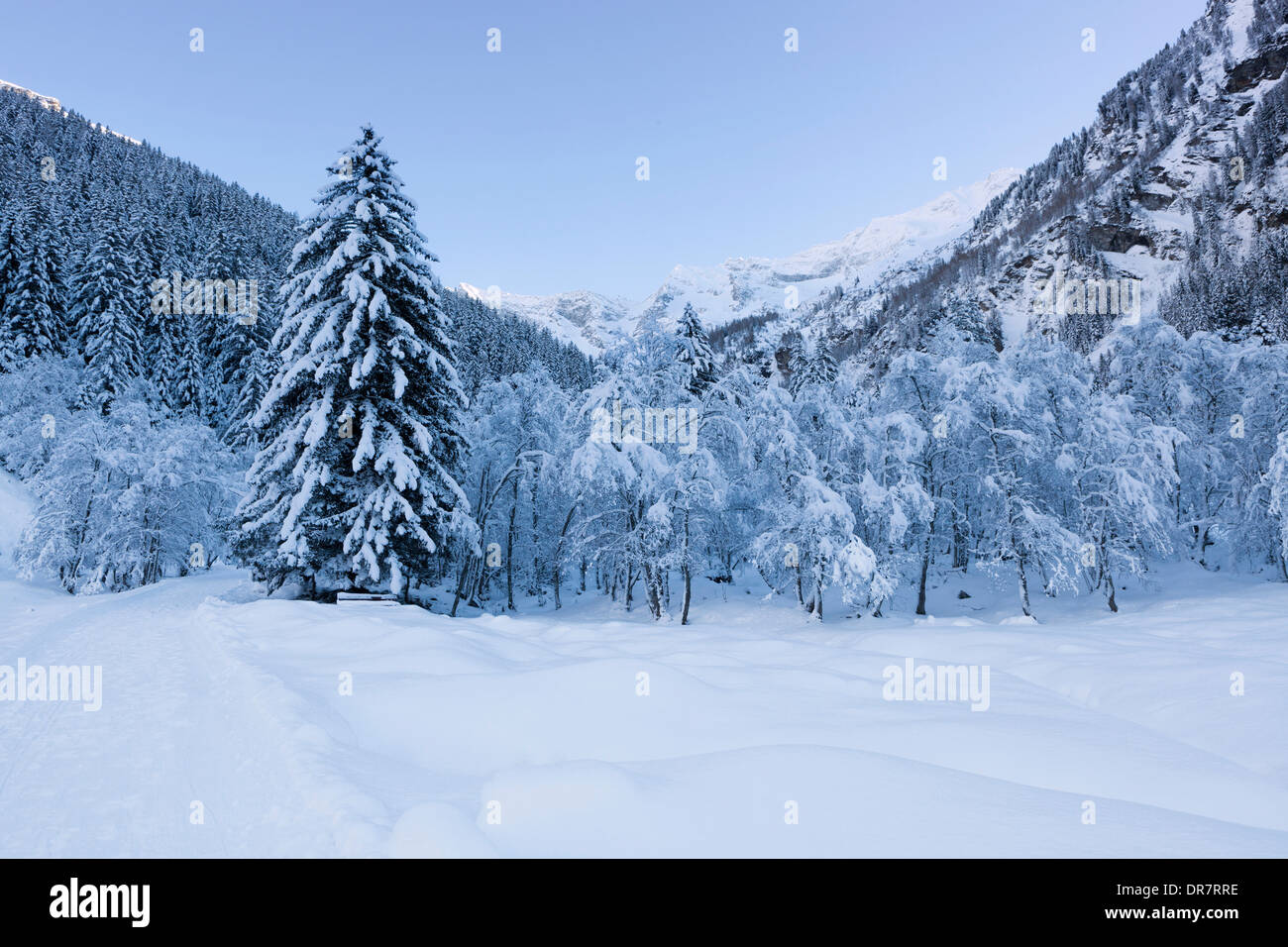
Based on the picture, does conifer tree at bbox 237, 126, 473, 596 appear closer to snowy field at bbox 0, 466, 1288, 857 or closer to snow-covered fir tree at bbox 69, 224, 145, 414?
snowy field at bbox 0, 466, 1288, 857

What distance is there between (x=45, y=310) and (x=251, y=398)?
1842 centimetres

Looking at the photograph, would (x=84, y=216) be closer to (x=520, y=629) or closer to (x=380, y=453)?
(x=380, y=453)

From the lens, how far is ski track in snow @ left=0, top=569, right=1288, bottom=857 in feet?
12.4

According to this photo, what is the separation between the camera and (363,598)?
15961 millimetres

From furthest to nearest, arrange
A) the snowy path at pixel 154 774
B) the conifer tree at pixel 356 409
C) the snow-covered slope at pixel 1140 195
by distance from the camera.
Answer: the snow-covered slope at pixel 1140 195, the conifer tree at pixel 356 409, the snowy path at pixel 154 774

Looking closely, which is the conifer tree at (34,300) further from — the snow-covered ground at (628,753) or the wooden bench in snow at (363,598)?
the snow-covered ground at (628,753)

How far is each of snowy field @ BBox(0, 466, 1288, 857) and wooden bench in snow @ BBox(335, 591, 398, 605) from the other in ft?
15.9

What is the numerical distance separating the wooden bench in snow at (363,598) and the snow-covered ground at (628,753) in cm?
482

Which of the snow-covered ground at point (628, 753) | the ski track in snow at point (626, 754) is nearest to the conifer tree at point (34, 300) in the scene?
the snow-covered ground at point (628, 753)

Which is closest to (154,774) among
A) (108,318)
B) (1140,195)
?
(108,318)

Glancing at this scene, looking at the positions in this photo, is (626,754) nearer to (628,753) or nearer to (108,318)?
(628,753)

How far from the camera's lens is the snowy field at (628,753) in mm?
3777

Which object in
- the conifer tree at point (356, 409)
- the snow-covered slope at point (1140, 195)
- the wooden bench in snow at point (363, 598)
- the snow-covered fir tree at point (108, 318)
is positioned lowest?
the wooden bench in snow at point (363, 598)

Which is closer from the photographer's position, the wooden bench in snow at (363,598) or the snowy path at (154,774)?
the snowy path at (154,774)
